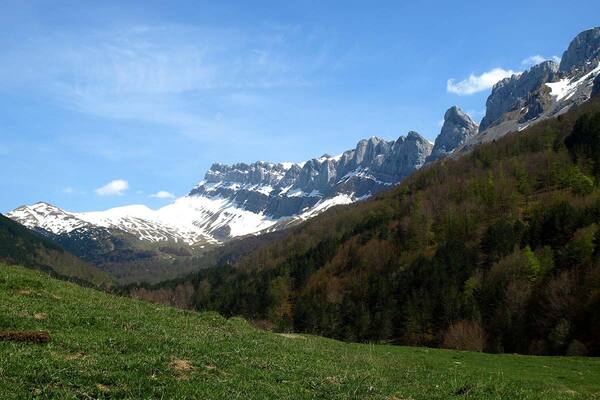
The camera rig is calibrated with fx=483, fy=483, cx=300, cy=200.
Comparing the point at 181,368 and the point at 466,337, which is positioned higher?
the point at 181,368

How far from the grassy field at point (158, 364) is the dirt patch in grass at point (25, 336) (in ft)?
1.29

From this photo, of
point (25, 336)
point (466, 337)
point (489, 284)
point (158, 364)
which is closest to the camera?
point (158, 364)

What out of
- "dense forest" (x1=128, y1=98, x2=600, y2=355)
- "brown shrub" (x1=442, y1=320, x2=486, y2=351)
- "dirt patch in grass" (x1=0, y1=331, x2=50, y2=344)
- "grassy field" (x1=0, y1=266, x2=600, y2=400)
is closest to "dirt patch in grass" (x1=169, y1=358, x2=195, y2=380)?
"grassy field" (x1=0, y1=266, x2=600, y2=400)

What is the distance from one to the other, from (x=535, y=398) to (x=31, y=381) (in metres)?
20.9

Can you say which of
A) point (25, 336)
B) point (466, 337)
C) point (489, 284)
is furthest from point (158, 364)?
point (489, 284)

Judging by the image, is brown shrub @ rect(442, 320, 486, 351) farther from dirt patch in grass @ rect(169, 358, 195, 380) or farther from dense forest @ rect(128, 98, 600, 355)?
dirt patch in grass @ rect(169, 358, 195, 380)

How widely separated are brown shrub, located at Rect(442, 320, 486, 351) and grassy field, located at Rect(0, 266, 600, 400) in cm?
6890

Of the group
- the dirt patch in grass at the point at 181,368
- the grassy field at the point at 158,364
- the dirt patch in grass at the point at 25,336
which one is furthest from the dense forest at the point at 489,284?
the dirt patch in grass at the point at 25,336

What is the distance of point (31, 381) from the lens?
46.4ft

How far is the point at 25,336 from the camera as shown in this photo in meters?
18.8

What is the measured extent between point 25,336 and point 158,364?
5.44 metres

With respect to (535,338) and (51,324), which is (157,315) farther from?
(535,338)

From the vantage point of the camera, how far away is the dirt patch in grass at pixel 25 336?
1853 cm

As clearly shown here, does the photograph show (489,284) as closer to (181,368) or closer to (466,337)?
(466,337)
